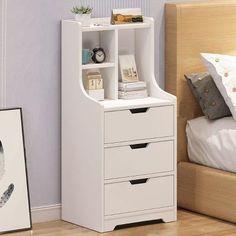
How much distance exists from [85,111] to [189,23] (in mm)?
804

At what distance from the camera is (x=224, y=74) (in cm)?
422

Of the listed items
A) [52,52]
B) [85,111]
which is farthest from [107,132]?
[52,52]

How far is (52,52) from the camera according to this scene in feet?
13.4

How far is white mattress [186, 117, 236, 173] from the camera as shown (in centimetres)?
414

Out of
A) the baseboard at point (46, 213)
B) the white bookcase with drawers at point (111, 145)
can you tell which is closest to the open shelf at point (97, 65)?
the white bookcase with drawers at point (111, 145)

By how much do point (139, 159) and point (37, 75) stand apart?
2.08ft

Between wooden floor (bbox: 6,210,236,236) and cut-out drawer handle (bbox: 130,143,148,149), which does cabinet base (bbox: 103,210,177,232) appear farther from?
cut-out drawer handle (bbox: 130,143,148,149)

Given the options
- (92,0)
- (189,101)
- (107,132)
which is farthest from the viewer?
(189,101)

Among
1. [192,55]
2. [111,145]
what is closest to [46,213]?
[111,145]

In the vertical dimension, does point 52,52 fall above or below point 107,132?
above

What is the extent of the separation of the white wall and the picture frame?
62 millimetres

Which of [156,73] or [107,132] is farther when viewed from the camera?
[156,73]

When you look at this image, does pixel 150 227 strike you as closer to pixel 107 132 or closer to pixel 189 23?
pixel 107 132

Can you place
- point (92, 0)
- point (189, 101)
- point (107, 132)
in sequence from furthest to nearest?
point (189, 101), point (92, 0), point (107, 132)
